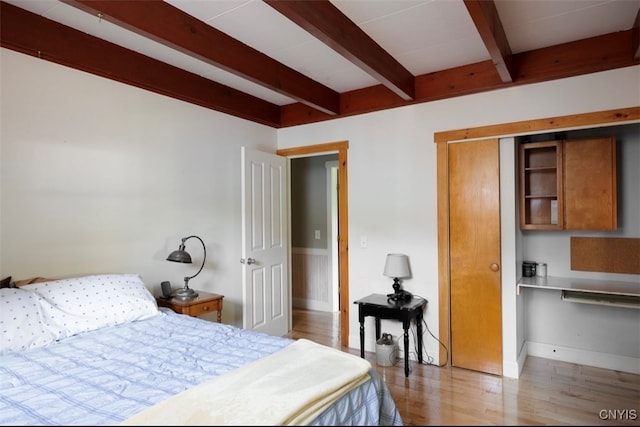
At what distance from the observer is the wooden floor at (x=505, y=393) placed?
0.54m

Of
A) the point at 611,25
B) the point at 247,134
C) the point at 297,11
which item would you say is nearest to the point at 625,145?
the point at 611,25

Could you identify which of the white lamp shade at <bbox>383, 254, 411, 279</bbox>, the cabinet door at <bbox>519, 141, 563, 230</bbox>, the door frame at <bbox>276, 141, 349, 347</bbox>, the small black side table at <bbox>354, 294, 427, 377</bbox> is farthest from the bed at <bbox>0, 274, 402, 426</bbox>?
the cabinet door at <bbox>519, 141, 563, 230</bbox>

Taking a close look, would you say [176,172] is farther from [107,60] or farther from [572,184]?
[572,184]

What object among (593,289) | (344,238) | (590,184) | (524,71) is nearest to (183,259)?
(344,238)

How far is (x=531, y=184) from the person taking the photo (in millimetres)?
3412

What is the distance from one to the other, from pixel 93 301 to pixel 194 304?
0.70m

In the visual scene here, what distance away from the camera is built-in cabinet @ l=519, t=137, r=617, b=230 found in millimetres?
2906

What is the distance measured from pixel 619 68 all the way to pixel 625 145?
2.72ft

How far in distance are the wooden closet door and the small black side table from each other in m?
0.28

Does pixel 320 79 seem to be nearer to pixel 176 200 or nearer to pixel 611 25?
pixel 176 200

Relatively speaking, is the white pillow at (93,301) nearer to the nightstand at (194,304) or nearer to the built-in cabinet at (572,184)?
the nightstand at (194,304)

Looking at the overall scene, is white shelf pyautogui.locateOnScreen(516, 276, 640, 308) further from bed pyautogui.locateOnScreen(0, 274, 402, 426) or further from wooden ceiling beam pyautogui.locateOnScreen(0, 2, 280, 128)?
wooden ceiling beam pyautogui.locateOnScreen(0, 2, 280, 128)
